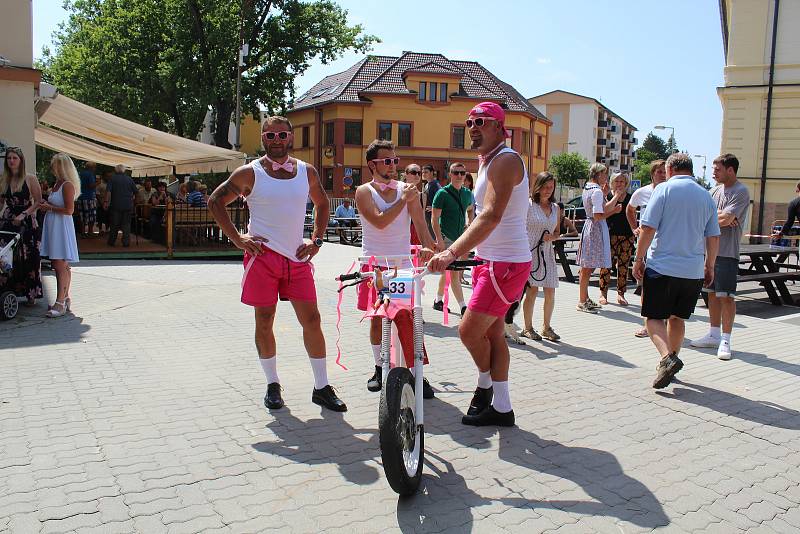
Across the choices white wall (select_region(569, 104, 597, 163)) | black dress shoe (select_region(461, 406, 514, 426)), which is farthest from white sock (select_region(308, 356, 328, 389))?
white wall (select_region(569, 104, 597, 163))

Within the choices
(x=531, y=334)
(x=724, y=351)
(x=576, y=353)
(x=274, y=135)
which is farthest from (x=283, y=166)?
(x=724, y=351)

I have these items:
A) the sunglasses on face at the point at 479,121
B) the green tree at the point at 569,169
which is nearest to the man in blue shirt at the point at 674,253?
the sunglasses on face at the point at 479,121

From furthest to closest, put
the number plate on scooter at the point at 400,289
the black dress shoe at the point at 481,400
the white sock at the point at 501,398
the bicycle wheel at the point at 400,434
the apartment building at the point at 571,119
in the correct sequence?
1. the apartment building at the point at 571,119
2. the black dress shoe at the point at 481,400
3. the white sock at the point at 501,398
4. the number plate on scooter at the point at 400,289
5. the bicycle wheel at the point at 400,434

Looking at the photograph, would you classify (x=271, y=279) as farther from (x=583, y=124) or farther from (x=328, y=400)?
(x=583, y=124)

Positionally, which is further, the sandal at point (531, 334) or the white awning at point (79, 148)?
the white awning at point (79, 148)

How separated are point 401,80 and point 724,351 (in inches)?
1819

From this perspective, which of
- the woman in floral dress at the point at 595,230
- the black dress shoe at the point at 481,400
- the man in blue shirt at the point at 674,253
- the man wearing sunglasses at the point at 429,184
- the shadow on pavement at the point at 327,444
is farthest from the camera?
the man wearing sunglasses at the point at 429,184

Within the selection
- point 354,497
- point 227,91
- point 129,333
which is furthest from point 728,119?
point 354,497

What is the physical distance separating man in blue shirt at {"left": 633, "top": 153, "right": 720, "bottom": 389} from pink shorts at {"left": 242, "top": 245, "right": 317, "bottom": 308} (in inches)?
112

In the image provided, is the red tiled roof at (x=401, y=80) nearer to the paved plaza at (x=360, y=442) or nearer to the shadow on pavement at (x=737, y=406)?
the paved plaza at (x=360, y=442)

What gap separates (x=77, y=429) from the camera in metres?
4.50

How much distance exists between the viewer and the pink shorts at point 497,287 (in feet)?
14.6

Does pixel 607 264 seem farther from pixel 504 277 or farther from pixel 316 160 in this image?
pixel 316 160

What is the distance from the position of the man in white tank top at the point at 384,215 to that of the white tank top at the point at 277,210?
559mm
